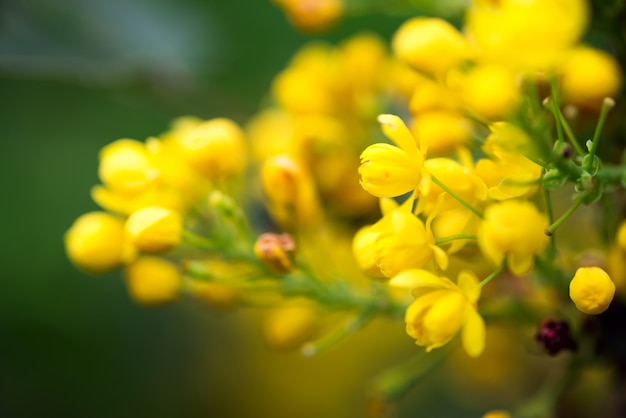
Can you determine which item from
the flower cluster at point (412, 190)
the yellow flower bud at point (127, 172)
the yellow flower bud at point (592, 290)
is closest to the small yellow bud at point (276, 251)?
the flower cluster at point (412, 190)

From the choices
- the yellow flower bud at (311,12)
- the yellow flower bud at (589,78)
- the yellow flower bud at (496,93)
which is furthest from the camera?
the yellow flower bud at (311,12)

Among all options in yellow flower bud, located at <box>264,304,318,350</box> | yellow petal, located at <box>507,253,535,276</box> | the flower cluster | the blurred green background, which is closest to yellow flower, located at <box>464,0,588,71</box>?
the flower cluster

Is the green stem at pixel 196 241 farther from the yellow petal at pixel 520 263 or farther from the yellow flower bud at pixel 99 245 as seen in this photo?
the yellow petal at pixel 520 263

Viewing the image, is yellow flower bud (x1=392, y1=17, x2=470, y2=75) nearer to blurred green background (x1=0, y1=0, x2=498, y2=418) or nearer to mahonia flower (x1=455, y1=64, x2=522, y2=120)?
mahonia flower (x1=455, y1=64, x2=522, y2=120)

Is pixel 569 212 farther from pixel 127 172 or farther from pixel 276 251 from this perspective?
pixel 127 172

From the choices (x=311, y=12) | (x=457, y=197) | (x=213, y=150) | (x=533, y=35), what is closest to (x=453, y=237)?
(x=457, y=197)
